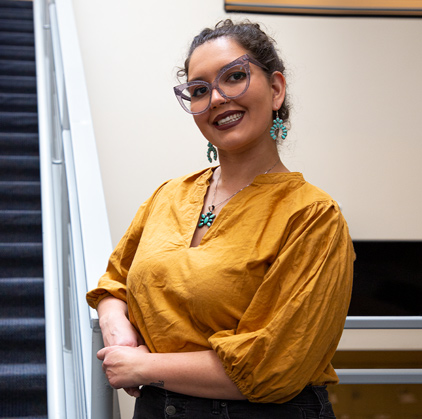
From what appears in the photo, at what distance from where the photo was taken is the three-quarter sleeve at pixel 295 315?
1.05 meters

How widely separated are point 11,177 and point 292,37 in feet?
8.27

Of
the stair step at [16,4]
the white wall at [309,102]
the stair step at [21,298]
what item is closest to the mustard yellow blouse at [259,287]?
the stair step at [21,298]

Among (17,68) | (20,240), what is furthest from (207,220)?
(17,68)

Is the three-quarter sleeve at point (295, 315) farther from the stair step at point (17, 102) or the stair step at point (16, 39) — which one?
the stair step at point (16, 39)

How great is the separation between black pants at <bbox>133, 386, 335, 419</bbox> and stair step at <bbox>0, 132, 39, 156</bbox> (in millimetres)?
2800

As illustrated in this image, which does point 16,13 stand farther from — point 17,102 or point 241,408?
point 241,408

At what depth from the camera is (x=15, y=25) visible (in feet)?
16.5

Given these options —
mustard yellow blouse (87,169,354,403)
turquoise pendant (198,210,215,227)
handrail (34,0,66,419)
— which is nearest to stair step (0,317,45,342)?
handrail (34,0,66,419)

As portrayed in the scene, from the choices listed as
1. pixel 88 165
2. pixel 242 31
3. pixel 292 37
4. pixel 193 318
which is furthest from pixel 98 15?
pixel 193 318

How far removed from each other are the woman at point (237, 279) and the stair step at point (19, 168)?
92.2 inches

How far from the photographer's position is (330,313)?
3.51ft

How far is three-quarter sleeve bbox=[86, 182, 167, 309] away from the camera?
1408 mm

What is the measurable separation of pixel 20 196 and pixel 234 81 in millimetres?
2392

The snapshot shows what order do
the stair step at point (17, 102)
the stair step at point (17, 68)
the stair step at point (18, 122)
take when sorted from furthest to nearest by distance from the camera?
1. the stair step at point (17, 68)
2. the stair step at point (17, 102)
3. the stair step at point (18, 122)
